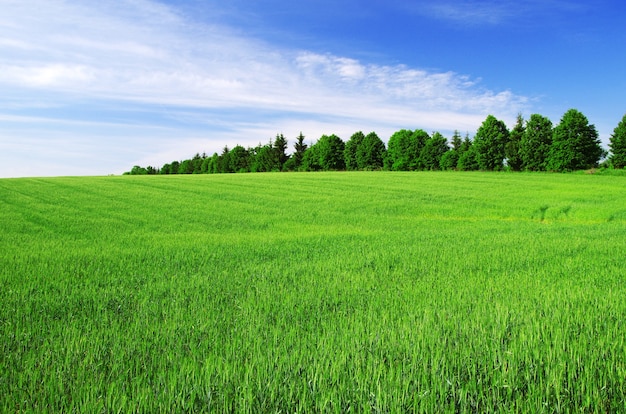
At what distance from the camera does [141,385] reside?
3.26m

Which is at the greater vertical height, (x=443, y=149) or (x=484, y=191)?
(x=443, y=149)

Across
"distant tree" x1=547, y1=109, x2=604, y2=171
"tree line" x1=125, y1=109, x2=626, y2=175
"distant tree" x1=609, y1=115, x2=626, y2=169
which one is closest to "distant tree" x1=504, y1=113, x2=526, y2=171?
"tree line" x1=125, y1=109, x2=626, y2=175

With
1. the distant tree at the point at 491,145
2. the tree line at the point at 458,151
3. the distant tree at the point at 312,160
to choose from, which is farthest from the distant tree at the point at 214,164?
the distant tree at the point at 491,145

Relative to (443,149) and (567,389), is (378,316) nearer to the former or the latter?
(567,389)

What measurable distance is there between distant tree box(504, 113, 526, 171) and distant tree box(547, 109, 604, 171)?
6.60m

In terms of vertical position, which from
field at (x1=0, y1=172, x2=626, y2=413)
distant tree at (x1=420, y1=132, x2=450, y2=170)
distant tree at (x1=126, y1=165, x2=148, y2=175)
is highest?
distant tree at (x1=420, y1=132, x2=450, y2=170)

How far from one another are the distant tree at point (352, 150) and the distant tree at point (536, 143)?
3838 cm

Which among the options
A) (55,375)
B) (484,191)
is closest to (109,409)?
(55,375)

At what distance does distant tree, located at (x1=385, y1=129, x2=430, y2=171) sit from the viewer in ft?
292

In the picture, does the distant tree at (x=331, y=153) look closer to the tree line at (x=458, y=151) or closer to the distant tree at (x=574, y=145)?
the tree line at (x=458, y=151)

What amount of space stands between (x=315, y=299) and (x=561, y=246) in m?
8.71

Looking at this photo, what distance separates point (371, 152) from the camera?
304 ft

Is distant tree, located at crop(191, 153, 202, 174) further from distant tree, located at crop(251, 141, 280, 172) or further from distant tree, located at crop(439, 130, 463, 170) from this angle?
distant tree, located at crop(439, 130, 463, 170)

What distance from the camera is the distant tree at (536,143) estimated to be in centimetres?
6650
